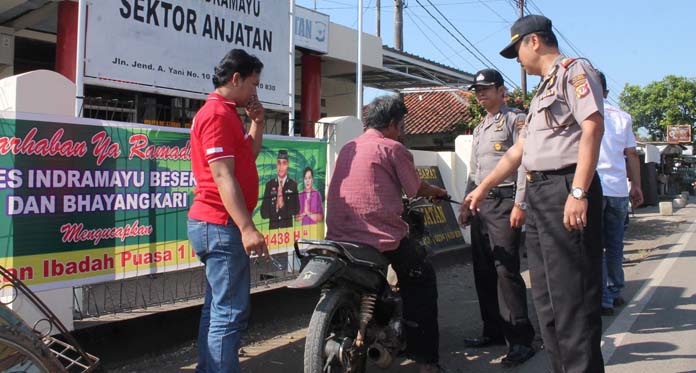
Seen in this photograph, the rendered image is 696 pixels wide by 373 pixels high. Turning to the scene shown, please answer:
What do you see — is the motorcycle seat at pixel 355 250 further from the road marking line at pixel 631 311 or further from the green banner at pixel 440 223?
the green banner at pixel 440 223

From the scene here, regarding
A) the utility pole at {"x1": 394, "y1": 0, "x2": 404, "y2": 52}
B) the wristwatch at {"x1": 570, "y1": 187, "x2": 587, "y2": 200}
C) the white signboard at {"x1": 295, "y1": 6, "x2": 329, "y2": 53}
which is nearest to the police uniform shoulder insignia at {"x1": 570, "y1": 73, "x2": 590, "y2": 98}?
the wristwatch at {"x1": 570, "y1": 187, "x2": 587, "y2": 200}

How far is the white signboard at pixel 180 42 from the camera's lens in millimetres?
4305

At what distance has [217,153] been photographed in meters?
2.80

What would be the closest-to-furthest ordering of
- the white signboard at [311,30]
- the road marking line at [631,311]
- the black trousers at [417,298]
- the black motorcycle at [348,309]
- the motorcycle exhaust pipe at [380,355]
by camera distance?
1. the black motorcycle at [348,309]
2. the motorcycle exhaust pipe at [380,355]
3. the black trousers at [417,298]
4. the road marking line at [631,311]
5. the white signboard at [311,30]

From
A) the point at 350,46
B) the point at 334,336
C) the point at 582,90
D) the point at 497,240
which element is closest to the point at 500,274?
the point at 497,240

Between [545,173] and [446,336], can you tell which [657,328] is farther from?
[545,173]

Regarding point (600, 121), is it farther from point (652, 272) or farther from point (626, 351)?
point (652, 272)

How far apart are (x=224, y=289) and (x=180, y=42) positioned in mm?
2719

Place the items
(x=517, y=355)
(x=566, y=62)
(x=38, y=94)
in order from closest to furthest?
(x=566, y=62)
(x=38, y=94)
(x=517, y=355)

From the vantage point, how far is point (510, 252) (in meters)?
4.11

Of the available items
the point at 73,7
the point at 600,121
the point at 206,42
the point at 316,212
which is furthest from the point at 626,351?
the point at 73,7

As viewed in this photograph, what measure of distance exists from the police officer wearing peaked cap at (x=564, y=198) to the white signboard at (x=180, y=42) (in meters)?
2.86

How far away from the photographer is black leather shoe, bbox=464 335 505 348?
4391 millimetres

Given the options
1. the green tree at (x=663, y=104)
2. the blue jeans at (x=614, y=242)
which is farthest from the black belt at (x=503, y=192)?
the green tree at (x=663, y=104)
